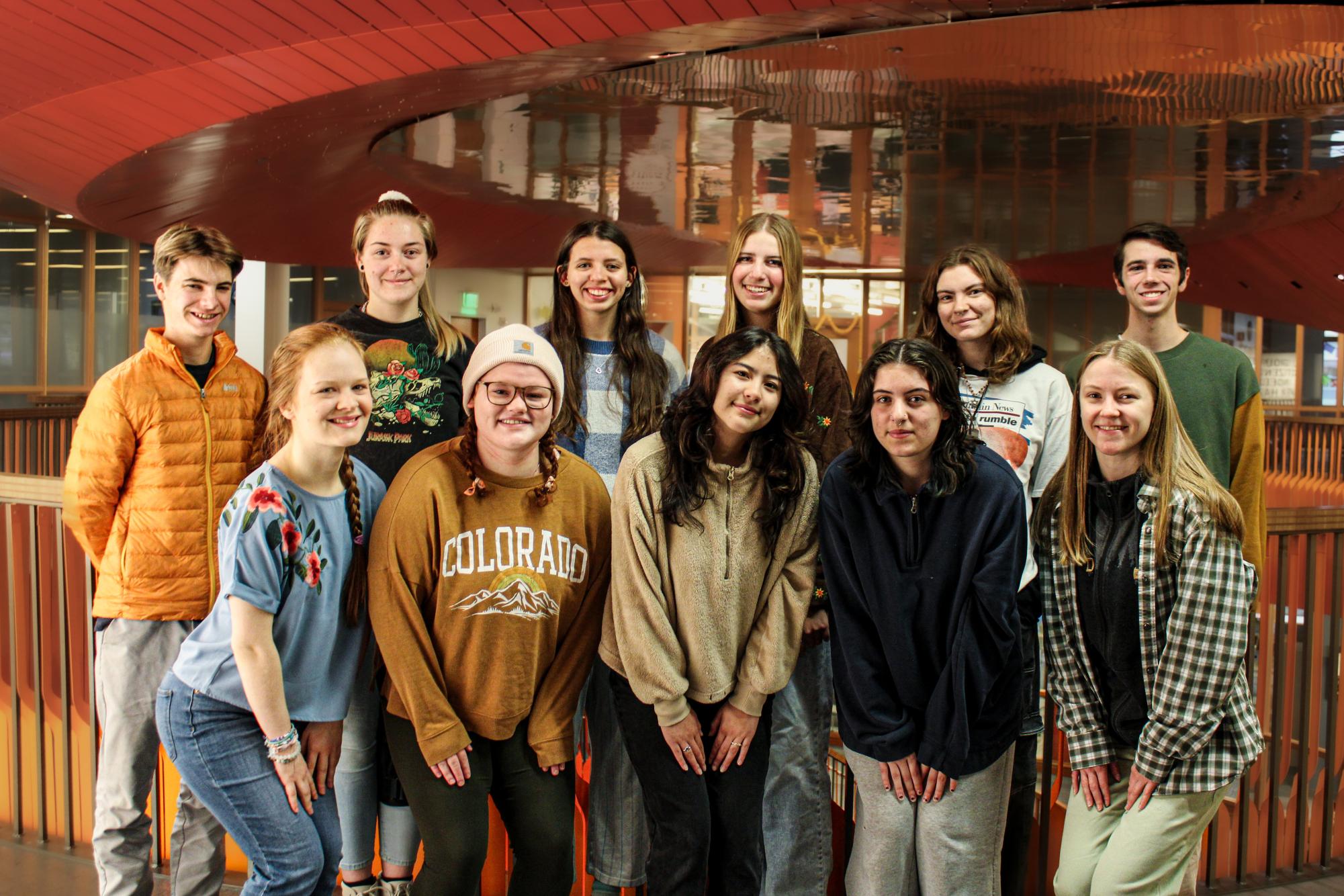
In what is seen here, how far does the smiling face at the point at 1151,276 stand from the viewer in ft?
10.1

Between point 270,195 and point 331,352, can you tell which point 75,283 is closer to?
point 270,195

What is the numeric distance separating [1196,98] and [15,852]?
7.48 meters

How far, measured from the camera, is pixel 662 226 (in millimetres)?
13711

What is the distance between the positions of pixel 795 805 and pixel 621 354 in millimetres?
1364

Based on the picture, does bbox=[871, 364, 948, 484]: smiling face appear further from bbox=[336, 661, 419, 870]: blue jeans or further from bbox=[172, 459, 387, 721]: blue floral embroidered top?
bbox=[336, 661, 419, 870]: blue jeans

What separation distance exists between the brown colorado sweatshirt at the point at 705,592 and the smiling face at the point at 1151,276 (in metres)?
1.33

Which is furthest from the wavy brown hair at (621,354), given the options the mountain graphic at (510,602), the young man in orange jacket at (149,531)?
the young man in orange jacket at (149,531)

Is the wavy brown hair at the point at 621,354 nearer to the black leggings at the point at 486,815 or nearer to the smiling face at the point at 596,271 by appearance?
the smiling face at the point at 596,271

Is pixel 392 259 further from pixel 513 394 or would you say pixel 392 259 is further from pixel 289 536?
pixel 289 536

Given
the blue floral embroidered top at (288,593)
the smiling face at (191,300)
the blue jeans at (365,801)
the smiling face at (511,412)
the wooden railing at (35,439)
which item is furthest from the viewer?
the wooden railing at (35,439)

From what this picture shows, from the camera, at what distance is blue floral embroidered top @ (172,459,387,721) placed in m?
2.22

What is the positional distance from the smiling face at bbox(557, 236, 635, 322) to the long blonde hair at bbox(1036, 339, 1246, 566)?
133 centimetres

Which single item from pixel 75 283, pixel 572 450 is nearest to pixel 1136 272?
pixel 572 450

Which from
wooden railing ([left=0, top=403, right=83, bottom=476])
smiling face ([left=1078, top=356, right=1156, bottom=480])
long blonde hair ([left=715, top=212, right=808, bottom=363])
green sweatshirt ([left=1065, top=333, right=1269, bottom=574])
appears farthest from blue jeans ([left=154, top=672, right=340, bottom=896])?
wooden railing ([left=0, top=403, right=83, bottom=476])
